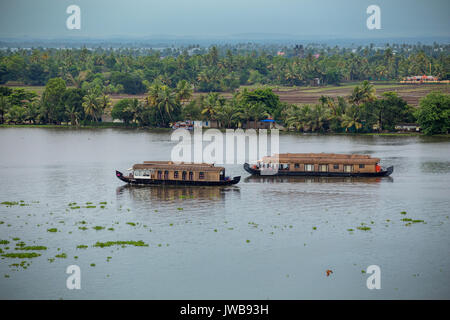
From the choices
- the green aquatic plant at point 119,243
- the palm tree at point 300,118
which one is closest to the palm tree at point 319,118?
the palm tree at point 300,118

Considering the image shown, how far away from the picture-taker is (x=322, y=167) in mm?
62906

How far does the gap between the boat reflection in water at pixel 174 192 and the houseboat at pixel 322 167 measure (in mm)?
6397

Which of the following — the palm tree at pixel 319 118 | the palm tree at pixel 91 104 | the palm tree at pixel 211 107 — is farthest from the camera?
the palm tree at pixel 91 104

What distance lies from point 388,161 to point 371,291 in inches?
1533

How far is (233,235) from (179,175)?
16158mm

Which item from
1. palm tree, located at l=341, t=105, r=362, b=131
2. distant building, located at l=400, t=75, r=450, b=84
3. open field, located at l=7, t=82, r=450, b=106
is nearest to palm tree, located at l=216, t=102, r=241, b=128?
palm tree, located at l=341, t=105, r=362, b=131

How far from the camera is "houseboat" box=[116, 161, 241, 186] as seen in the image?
5759cm

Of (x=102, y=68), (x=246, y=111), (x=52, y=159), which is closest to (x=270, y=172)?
(x=52, y=159)

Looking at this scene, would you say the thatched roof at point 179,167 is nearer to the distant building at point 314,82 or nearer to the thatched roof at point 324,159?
the thatched roof at point 324,159

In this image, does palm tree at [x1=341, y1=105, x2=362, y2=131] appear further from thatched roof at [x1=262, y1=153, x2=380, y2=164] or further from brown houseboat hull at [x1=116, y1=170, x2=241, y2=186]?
brown houseboat hull at [x1=116, y1=170, x2=241, y2=186]

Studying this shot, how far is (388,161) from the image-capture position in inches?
2810

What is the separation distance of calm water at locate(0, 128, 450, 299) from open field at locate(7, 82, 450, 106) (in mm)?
72652

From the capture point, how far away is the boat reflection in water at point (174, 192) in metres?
53.8
